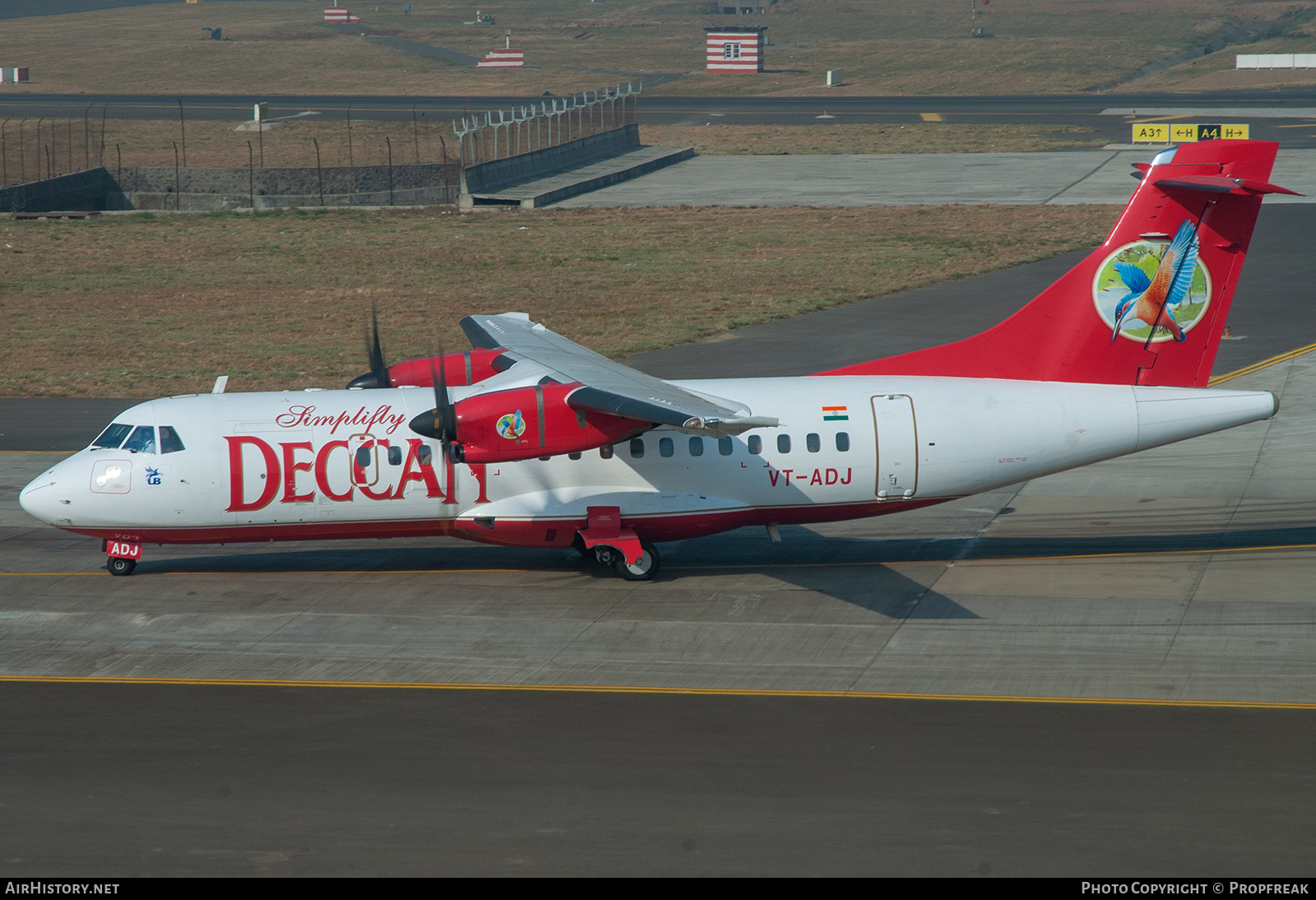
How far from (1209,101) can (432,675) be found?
9306cm

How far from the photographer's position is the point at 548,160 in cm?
7244

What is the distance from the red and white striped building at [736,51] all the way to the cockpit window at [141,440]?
355 feet

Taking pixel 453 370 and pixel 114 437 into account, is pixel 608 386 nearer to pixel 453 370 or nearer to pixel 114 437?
pixel 453 370

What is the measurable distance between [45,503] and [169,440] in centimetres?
219

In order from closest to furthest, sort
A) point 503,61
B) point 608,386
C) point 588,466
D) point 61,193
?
point 608,386 → point 588,466 → point 61,193 → point 503,61

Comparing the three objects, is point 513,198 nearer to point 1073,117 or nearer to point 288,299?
point 288,299

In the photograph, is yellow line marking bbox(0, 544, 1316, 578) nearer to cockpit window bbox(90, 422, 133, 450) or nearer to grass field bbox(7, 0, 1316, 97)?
cockpit window bbox(90, 422, 133, 450)

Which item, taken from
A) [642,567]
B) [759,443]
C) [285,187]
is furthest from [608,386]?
[285,187]

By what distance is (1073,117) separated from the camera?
298 feet

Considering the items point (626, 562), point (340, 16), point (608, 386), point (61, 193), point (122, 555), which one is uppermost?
point (340, 16)

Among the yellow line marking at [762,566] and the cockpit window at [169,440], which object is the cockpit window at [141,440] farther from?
the yellow line marking at [762,566]

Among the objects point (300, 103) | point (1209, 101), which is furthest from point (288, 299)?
point (1209, 101)

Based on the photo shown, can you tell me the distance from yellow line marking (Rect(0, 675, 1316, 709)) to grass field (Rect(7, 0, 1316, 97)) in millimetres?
94336

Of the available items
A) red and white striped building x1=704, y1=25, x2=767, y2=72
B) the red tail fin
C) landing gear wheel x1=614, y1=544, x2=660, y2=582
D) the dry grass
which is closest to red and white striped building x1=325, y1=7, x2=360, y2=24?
red and white striped building x1=704, y1=25, x2=767, y2=72
